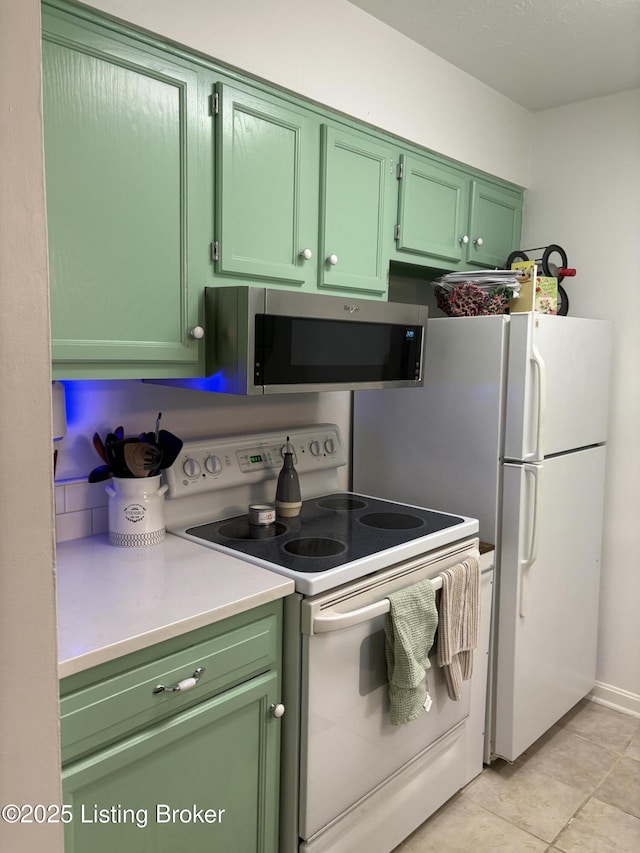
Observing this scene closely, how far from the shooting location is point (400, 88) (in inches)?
88.3

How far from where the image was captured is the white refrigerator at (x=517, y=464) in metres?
2.27

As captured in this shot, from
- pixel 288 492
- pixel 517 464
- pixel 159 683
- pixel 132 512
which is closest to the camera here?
pixel 159 683

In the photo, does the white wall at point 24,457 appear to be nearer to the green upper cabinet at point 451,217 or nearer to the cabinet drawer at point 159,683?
the cabinet drawer at point 159,683

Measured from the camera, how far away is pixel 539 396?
223cm

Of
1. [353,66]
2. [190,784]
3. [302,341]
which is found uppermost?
[353,66]

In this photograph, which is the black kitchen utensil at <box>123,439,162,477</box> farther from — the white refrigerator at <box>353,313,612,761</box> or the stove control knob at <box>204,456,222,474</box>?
the white refrigerator at <box>353,313,612,761</box>

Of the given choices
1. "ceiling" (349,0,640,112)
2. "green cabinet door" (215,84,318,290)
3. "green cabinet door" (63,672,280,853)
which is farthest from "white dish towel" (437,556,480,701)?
"ceiling" (349,0,640,112)

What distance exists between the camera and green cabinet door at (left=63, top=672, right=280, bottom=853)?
128cm

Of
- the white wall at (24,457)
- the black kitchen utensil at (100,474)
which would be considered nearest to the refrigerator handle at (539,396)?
the black kitchen utensil at (100,474)

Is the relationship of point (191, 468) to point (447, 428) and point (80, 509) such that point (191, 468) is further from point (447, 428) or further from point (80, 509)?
point (447, 428)

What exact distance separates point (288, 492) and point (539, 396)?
891mm

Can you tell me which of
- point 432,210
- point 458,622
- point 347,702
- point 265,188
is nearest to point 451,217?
point 432,210

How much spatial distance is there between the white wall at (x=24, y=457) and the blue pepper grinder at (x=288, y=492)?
1.30 m

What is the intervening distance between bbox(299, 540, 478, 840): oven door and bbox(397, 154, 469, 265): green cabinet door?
111cm
